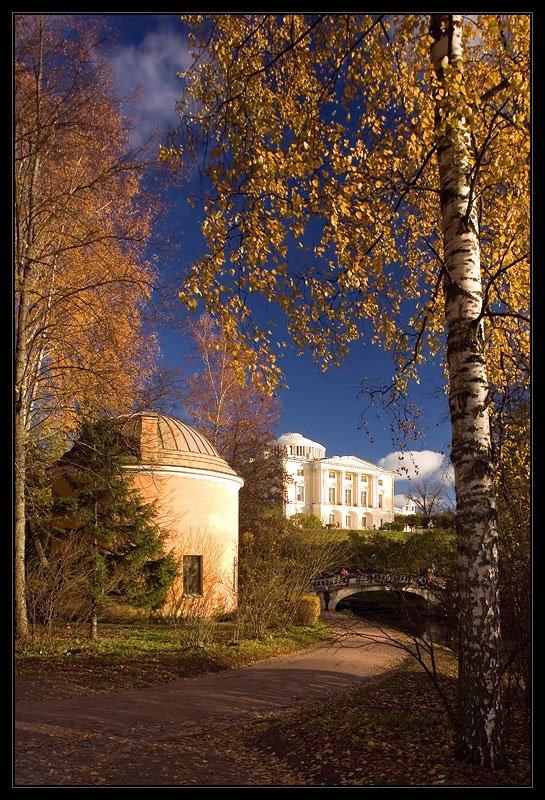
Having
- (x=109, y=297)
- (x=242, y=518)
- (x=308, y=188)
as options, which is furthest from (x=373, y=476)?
(x=308, y=188)

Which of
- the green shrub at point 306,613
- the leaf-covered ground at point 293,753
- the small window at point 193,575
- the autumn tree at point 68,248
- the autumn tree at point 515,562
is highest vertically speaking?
the autumn tree at point 68,248

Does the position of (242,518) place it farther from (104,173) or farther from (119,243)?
(104,173)

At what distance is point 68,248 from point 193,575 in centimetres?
1030

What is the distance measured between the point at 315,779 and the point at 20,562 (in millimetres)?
8263

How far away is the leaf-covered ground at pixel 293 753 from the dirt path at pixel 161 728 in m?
0.02

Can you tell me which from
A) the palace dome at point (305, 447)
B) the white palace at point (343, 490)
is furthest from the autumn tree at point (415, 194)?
the white palace at point (343, 490)

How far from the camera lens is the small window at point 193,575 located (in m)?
18.0

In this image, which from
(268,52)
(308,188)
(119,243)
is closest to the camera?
(268,52)

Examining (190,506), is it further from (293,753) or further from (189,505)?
(293,753)

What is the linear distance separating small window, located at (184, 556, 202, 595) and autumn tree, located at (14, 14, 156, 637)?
19.1ft

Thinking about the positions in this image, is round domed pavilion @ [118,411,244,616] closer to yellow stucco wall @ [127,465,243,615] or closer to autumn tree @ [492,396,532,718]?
yellow stucco wall @ [127,465,243,615]

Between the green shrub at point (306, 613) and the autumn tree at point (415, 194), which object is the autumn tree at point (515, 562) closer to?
the autumn tree at point (415, 194)

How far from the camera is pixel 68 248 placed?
36.9ft

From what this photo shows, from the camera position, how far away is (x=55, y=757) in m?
5.79
